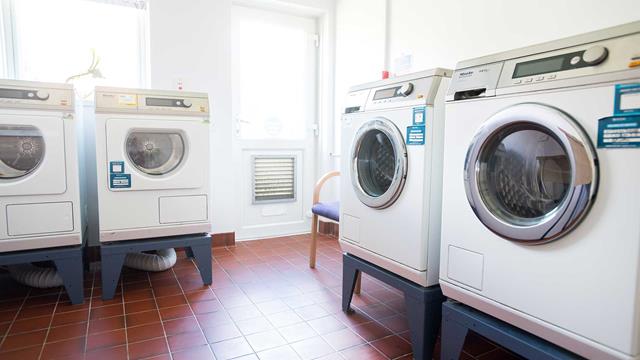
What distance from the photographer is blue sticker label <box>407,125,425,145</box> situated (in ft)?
4.96

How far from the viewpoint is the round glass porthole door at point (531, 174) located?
1.00m

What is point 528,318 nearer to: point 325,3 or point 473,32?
point 473,32

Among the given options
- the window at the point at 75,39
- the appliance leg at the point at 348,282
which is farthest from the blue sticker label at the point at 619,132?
the window at the point at 75,39

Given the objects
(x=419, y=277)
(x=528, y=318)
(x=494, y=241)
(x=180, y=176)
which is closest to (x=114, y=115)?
(x=180, y=176)

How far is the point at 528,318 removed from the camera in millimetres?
1154

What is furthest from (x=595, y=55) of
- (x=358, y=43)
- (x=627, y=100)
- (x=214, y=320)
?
(x=358, y=43)

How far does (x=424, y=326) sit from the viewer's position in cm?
150

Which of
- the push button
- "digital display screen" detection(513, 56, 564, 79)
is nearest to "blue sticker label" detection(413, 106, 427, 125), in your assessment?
"digital display screen" detection(513, 56, 564, 79)

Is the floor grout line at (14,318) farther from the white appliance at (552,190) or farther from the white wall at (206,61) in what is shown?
the white appliance at (552,190)

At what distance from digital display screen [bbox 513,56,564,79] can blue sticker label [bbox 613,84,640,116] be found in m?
0.18

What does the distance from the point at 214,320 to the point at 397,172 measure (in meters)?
1.15

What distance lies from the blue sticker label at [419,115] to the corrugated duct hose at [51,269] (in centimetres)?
183

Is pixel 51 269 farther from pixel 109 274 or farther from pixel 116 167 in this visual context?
pixel 116 167

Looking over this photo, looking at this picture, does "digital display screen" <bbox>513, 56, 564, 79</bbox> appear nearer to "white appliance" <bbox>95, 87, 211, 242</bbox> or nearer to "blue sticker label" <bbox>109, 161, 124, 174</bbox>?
"white appliance" <bbox>95, 87, 211, 242</bbox>
